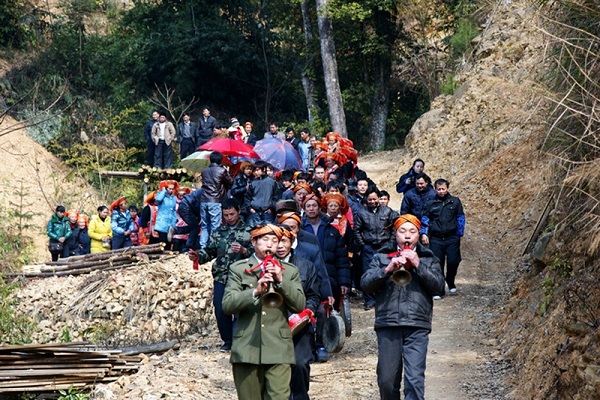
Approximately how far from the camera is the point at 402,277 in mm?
7117

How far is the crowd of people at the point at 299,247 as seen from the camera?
23.3ft

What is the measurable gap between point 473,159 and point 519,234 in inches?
207

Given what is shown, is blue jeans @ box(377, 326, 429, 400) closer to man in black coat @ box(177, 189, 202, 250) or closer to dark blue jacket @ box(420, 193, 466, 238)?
dark blue jacket @ box(420, 193, 466, 238)

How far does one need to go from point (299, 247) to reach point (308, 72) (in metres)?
24.9

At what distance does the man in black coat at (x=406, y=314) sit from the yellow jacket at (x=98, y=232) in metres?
12.4

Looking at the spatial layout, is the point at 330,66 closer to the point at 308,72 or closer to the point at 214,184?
the point at 308,72

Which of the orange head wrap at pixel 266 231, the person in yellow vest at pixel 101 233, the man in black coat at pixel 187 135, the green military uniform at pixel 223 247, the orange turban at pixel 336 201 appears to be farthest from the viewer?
the man in black coat at pixel 187 135

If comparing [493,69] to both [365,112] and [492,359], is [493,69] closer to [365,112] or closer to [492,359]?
[365,112]

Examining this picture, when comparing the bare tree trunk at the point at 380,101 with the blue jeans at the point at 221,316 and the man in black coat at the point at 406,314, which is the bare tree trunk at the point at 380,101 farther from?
the man in black coat at the point at 406,314

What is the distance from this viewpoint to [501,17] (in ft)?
78.4

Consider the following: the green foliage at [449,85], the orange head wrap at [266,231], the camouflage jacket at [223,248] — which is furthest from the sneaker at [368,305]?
the green foliage at [449,85]


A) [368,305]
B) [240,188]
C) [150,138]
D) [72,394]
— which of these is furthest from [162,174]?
[72,394]

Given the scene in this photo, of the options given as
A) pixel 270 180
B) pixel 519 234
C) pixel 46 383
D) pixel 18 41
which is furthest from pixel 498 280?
pixel 18 41

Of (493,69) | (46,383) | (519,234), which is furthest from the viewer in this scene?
(493,69)
